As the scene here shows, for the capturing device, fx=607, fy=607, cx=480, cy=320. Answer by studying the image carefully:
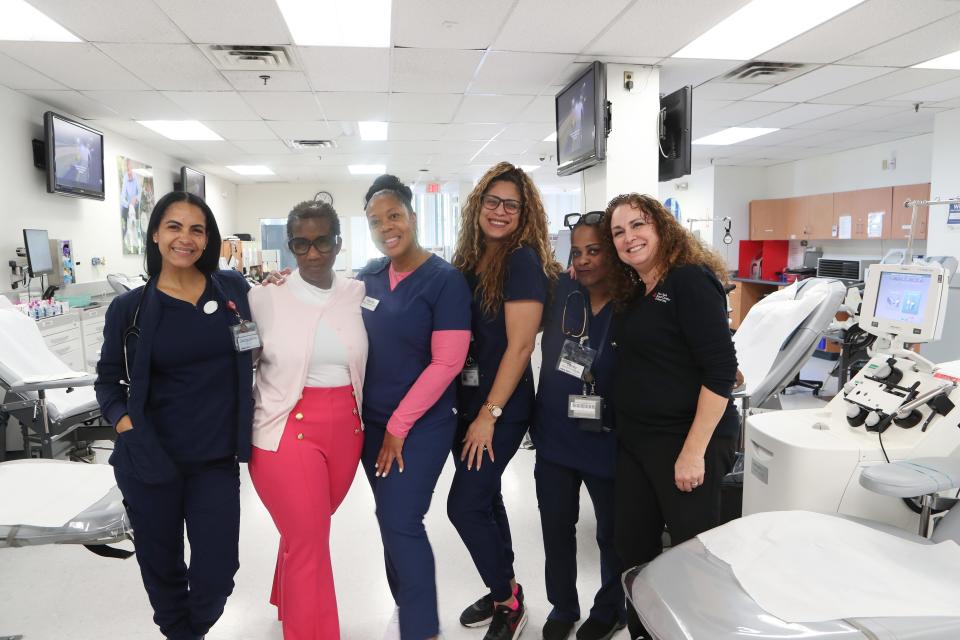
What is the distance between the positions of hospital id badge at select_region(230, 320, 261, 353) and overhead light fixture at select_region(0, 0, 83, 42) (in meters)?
3.07

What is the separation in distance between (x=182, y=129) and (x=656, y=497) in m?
6.53

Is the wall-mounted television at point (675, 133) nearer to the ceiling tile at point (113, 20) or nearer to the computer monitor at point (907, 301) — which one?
the computer monitor at point (907, 301)

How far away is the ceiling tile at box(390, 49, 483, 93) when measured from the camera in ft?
13.9

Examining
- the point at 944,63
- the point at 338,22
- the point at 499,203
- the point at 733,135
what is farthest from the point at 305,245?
the point at 733,135

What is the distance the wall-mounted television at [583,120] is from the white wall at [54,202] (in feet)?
14.6

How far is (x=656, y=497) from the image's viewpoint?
177 centimetres

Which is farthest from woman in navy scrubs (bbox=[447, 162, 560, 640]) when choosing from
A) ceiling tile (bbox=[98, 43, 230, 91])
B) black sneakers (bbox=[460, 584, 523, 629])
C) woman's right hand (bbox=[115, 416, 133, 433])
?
ceiling tile (bbox=[98, 43, 230, 91])

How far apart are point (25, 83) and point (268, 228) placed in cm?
731

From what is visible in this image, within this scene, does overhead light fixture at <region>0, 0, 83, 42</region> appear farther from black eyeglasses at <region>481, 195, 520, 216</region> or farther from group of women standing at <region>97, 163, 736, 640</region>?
black eyeglasses at <region>481, 195, 520, 216</region>

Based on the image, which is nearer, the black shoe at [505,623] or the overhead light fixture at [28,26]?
the black shoe at [505,623]

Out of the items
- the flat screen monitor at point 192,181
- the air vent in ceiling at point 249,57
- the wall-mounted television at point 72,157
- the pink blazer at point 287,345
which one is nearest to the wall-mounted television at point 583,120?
the air vent in ceiling at point 249,57

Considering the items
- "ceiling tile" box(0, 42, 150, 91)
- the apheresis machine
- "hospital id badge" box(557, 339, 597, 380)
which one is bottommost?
the apheresis machine

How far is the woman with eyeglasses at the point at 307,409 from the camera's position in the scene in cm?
174

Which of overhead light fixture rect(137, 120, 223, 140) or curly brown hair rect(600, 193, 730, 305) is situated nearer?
curly brown hair rect(600, 193, 730, 305)
